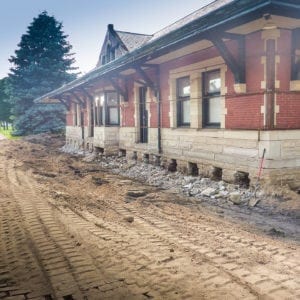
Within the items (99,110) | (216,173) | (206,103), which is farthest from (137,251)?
(99,110)

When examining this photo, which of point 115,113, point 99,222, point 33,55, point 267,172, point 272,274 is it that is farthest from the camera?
point 33,55

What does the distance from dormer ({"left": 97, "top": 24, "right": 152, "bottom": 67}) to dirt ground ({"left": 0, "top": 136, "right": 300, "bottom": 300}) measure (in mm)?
13755

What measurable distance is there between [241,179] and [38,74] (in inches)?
1155

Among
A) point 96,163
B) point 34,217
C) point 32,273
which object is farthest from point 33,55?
point 32,273

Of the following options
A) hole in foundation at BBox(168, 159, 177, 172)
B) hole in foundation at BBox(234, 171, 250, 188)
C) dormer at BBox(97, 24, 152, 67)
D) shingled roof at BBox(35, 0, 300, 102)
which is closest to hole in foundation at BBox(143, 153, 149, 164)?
hole in foundation at BBox(168, 159, 177, 172)

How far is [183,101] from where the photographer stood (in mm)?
10867

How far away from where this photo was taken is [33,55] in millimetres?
33781

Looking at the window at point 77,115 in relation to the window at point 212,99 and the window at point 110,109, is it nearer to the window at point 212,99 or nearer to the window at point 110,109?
the window at point 110,109

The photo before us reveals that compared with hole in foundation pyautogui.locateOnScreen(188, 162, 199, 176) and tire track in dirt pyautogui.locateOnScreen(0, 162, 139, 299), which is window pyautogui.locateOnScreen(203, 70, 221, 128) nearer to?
hole in foundation pyautogui.locateOnScreen(188, 162, 199, 176)

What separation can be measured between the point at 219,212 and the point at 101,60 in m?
18.1

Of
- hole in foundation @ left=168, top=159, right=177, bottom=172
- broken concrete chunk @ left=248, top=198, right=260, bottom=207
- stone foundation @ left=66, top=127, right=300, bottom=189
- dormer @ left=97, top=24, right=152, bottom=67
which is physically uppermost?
dormer @ left=97, top=24, right=152, bottom=67

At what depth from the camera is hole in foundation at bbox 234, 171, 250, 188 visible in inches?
320

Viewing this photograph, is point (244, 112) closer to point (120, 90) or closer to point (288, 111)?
point (288, 111)

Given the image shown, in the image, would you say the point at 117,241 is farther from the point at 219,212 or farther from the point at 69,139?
the point at 69,139
